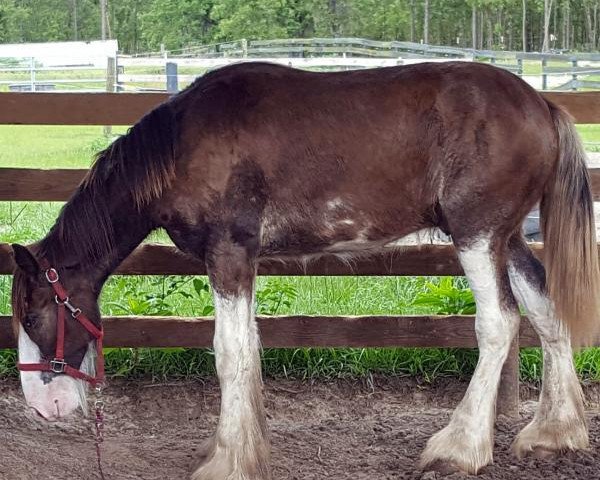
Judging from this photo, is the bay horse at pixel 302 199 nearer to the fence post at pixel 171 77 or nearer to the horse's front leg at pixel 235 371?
the horse's front leg at pixel 235 371

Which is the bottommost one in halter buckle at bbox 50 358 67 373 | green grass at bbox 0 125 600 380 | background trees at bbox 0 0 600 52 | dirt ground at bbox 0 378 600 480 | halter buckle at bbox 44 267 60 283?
dirt ground at bbox 0 378 600 480

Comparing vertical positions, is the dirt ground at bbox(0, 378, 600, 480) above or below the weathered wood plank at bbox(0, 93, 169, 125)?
below

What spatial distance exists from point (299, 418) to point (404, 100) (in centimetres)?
188

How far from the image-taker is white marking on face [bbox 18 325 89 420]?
3404 mm

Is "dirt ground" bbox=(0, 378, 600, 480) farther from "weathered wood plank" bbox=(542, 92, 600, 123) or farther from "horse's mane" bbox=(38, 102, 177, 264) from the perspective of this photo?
"weathered wood plank" bbox=(542, 92, 600, 123)

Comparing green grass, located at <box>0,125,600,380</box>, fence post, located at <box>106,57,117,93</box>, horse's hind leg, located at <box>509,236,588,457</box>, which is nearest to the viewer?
horse's hind leg, located at <box>509,236,588,457</box>

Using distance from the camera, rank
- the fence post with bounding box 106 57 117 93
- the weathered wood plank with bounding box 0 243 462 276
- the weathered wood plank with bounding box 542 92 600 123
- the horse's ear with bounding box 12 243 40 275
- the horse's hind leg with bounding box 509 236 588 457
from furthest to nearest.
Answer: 1. the fence post with bounding box 106 57 117 93
2. the weathered wood plank with bounding box 0 243 462 276
3. the weathered wood plank with bounding box 542 92 600 123
4. the horse's hind leg with bounding box 509 236 588 457
5. the horse's ear with bounding box 12 243 40 275

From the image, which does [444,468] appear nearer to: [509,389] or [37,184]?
[509,389]

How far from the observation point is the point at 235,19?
16.2 meters

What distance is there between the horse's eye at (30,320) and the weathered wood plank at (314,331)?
103cm

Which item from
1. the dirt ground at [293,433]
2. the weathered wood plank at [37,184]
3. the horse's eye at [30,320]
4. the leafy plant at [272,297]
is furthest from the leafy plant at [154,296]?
the horse's eye at [30,320]

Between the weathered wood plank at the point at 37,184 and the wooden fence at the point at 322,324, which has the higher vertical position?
the weathered wood plank at the point at 37,184

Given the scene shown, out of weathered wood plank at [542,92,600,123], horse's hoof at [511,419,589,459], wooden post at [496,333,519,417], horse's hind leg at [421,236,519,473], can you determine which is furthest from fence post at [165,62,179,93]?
horse's hoof at [511,419,589,459]

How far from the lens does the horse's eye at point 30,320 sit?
342cm
